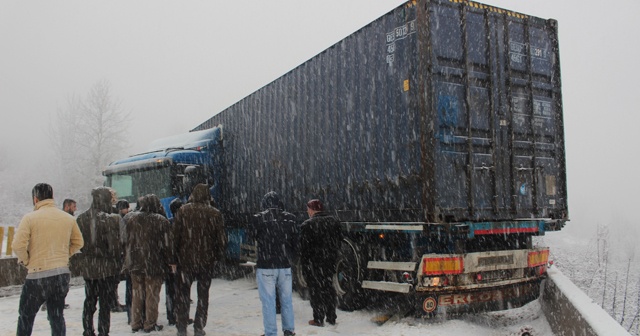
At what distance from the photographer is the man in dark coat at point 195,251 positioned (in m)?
5.68

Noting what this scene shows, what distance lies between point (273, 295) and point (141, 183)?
6.02 meters

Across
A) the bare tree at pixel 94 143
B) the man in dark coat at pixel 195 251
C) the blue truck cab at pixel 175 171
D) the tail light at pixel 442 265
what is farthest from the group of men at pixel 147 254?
the bare tree at pixel 94 143

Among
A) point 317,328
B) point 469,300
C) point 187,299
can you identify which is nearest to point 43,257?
point 187,299

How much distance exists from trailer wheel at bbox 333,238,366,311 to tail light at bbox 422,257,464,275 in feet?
3.80

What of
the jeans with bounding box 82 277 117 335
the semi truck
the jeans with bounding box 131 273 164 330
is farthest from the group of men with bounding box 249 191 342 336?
the jeans with bounding box 82 277 117 335

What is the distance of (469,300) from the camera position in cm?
604

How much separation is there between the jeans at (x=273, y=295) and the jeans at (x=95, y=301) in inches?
66.6

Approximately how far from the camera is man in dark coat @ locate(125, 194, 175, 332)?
5.89 meters

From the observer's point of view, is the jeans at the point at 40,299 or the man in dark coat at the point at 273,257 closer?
the jeans at the point at 40,299

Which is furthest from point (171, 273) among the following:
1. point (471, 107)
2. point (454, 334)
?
point (471, 107)

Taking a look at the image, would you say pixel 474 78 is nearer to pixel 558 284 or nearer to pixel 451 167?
pixel 451 167

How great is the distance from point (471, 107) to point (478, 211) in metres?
1.27

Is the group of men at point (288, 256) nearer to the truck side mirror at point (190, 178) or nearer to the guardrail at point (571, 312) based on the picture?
the guardrail at point (571, 312)

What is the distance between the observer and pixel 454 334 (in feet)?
18.9
